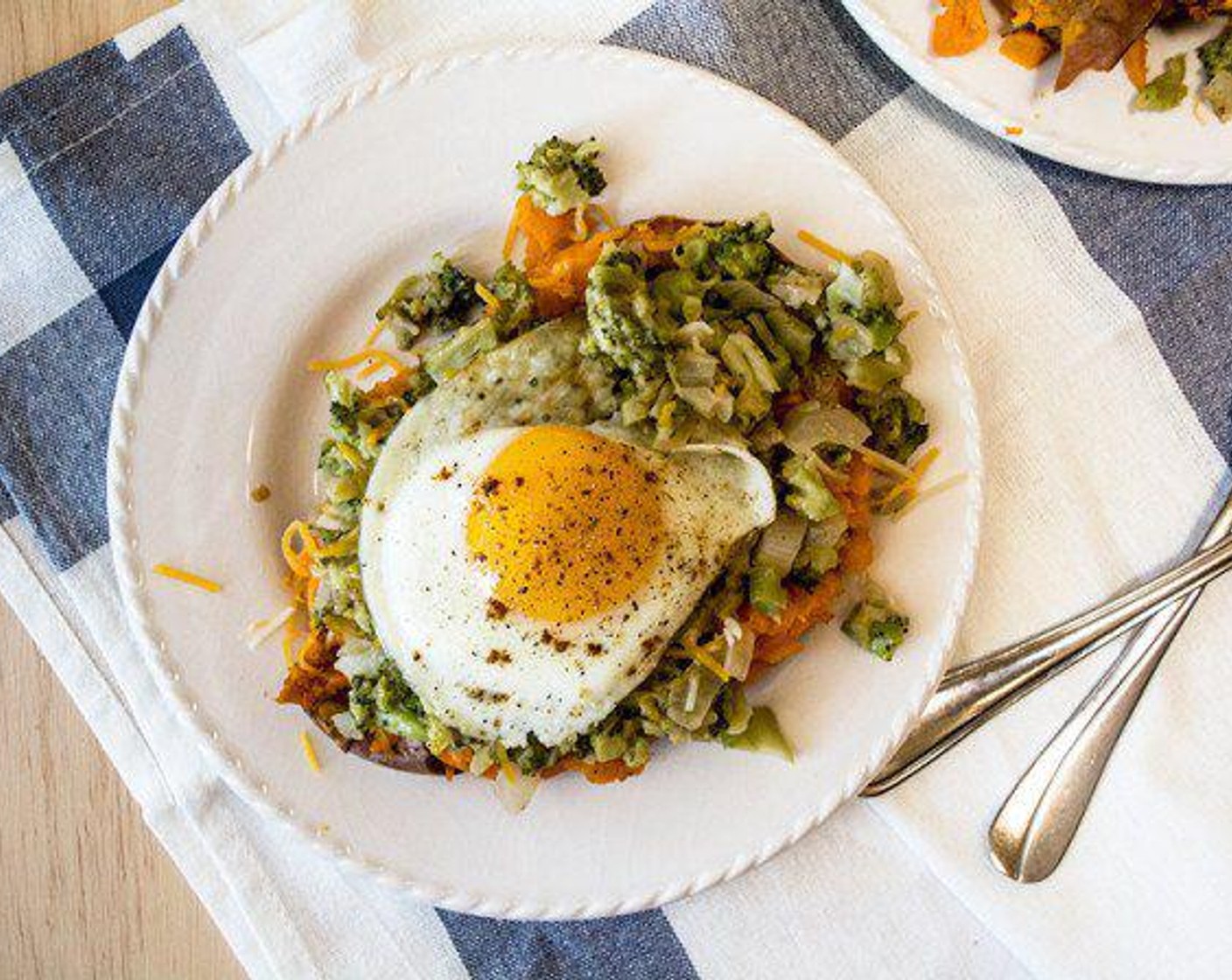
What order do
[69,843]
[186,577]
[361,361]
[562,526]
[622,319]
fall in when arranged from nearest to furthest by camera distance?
[562,526] → [622,319] → [186,577] → [361,361] → [69,843]

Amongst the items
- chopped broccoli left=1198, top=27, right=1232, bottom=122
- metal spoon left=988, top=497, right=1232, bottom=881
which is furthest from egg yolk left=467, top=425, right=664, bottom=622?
chopped broccoli left=1198, top=27, right=1232, bottom=122

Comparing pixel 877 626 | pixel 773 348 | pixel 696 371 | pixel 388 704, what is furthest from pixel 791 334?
pixel 388 704

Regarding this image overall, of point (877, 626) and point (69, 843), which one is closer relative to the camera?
point (877, 626)

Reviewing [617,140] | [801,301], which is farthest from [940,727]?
[617,140]

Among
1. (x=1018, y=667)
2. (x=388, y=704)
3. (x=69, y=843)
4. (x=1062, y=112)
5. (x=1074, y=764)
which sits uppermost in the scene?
(x=1062, y=112)

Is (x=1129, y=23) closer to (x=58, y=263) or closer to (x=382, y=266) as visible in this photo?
(x=382, y=266)

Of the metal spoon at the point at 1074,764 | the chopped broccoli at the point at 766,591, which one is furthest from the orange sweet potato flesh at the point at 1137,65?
the chopped broccoli at the point at 766,591

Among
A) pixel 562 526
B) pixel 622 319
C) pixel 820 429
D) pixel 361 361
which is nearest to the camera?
pixel 562 526

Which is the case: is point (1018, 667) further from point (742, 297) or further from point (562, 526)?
point (562, 526)

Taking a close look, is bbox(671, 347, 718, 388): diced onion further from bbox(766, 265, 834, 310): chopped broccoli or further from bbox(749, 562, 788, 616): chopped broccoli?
bbox(749, 562, 788, 616): chopped broccoli
